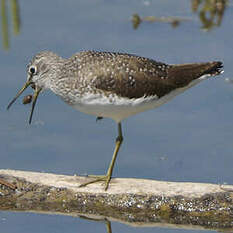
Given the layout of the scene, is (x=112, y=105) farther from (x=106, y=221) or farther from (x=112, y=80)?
(x=106, y=221)

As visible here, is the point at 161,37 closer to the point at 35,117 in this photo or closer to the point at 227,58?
the point at 227,58

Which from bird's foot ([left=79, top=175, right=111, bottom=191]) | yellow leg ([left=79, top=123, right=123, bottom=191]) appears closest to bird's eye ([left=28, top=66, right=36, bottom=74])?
yellow leg ([left=79, top=123, right=123, bottom=191])

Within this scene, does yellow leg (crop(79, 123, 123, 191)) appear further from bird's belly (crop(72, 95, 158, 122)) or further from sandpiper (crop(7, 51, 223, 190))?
→ bird's belly (crop(72, 95, 158, 122))

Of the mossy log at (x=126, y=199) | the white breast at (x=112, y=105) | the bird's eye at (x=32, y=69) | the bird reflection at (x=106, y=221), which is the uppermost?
the bird's eye at (x=32, y=69)

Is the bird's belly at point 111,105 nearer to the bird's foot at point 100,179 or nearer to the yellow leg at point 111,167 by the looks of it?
the yellow leg at point 111,167

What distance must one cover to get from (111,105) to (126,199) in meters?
1.12

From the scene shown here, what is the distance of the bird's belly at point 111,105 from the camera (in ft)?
38.1

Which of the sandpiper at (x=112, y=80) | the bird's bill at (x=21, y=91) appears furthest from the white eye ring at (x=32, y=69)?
the bird's bill at (x=21, y=91)

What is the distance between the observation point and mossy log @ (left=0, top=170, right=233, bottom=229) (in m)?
11.4

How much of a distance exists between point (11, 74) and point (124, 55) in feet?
7.83

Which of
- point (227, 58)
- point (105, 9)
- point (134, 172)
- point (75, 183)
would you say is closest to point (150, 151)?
point (134, 172)

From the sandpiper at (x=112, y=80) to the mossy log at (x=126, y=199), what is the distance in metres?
0.27

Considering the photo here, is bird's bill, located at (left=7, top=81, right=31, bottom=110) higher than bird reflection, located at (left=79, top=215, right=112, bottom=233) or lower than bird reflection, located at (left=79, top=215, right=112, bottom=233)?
higher

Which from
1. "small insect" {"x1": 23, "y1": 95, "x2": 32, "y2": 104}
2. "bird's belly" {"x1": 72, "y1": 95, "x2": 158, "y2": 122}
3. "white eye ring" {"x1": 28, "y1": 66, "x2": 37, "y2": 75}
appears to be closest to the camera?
"bird's belly" {"x1": 72, "y1": 95, "x2": 158, "y2": 122}
